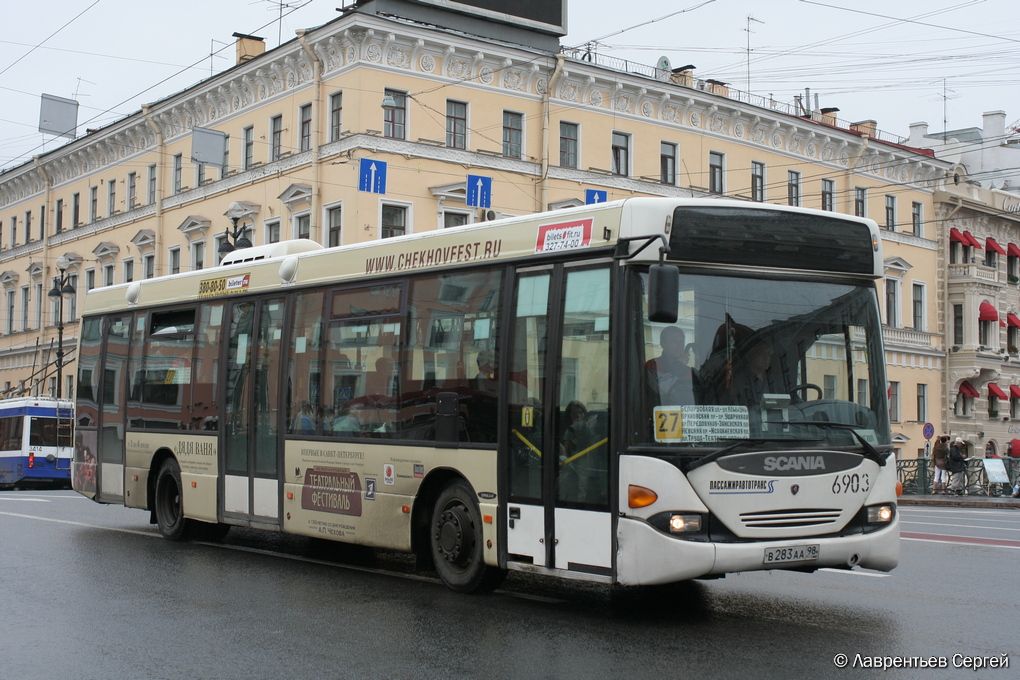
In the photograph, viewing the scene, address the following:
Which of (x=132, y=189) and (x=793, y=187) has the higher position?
(x=793, y=187)

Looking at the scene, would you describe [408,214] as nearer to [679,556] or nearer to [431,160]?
[431,160]

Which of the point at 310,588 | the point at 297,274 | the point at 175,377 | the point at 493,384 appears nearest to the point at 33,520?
the point at 175,377

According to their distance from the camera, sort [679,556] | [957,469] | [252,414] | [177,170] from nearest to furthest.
A: [679,556] < [252,414] < [957,469] < [177,170]

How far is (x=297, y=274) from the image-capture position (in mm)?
12961

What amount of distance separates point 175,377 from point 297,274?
283cm

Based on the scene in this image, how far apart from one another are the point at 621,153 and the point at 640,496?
33.8 m

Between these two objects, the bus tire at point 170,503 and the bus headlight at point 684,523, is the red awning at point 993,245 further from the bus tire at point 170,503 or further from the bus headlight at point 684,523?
the bus headlight at point 684,523

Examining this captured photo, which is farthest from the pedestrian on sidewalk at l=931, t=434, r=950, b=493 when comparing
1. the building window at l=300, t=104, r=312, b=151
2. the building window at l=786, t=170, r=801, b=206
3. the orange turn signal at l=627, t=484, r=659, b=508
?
the orange turn signal at l=627, t=484, r=659, b=508

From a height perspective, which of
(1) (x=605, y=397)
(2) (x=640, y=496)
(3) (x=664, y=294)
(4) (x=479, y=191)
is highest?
(4) (x=479, y=191)

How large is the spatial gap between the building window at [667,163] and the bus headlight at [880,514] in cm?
3399

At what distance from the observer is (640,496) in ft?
28.5


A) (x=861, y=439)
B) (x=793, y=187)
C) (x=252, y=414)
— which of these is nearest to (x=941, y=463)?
(x=793, y=187)

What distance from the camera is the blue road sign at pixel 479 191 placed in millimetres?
34531

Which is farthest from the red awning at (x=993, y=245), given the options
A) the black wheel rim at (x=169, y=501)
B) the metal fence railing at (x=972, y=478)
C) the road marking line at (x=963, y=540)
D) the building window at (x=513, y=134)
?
the black wheel rim at (x=169, y=501)
